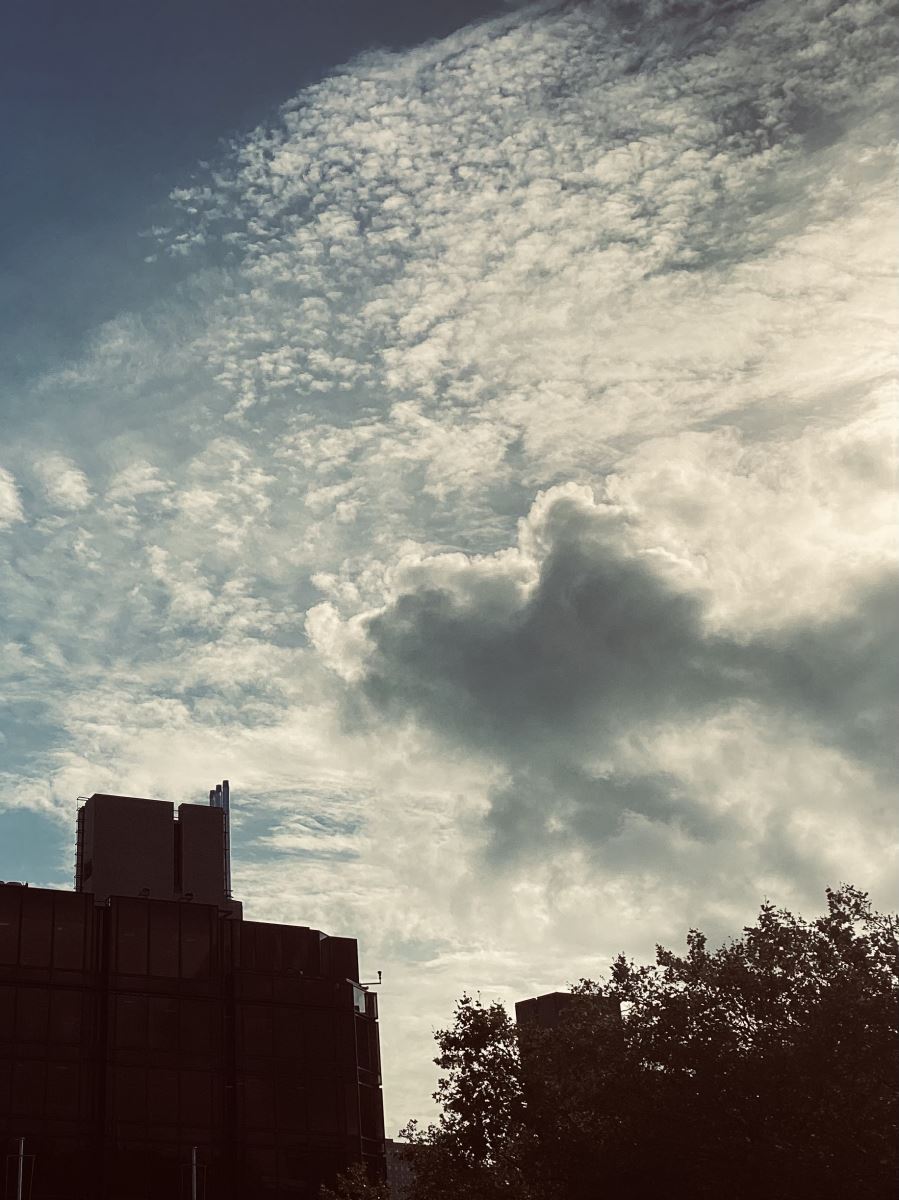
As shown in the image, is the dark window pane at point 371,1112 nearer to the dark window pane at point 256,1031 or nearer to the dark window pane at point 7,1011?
the dark window pane at point 256,1031

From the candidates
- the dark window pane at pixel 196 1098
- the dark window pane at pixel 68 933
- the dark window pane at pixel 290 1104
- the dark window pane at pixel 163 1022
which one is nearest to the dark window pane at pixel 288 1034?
the dark window pane at pixel 290 1104

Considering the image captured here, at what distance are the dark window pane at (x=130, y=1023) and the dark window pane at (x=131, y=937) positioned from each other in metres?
1.82

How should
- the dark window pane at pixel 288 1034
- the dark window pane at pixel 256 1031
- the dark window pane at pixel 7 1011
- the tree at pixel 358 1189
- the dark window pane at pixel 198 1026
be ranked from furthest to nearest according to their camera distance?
the dark window pane at pixel 288 1034
the dark window pane at pixel 256 1031
the dark window pane at pixel 198 1026
the dark window pane at pixel 7 1011
the tree at pixel 358 1189

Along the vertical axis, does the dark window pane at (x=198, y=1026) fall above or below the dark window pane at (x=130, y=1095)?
above

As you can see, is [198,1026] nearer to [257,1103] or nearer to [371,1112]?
[257,1103]

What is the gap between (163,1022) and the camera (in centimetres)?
8012

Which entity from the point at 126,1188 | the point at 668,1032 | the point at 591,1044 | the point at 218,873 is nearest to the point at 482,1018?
the point at 591,1044

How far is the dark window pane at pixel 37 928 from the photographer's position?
77.4 meters

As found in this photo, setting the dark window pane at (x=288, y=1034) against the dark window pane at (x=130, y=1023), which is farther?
the dark window pane at (x=288, y=1034)

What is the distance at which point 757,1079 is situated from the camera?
127 ft

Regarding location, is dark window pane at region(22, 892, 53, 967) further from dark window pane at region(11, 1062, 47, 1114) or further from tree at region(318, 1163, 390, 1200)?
tree at region(318, 1163, 390, 1200)

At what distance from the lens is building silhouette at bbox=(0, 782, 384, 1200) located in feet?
244

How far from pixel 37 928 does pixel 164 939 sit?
26.4ft

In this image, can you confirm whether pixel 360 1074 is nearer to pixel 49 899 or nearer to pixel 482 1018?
pixel 49 899
